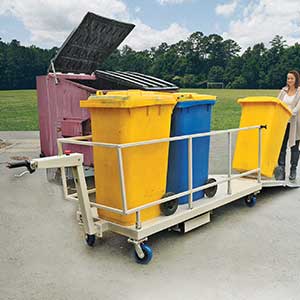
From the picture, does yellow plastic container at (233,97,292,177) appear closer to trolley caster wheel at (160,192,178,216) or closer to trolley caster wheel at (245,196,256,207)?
trolley caster wheel at (245,196,256,207)

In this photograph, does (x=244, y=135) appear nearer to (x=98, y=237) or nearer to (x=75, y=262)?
(x=98, y=237)

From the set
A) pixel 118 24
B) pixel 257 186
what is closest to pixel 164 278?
pixel 257 186

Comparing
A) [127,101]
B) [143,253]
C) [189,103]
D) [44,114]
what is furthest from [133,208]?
[44,114]

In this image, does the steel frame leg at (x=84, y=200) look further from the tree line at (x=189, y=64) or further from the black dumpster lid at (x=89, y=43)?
the tree line at (x=189, y=64)

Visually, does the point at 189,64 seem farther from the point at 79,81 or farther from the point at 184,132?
the point at 184,132

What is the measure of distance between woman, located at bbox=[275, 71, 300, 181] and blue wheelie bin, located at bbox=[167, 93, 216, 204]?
5.76ft

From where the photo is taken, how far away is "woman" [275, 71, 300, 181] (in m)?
5.04

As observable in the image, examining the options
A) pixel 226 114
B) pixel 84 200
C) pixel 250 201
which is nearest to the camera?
pixel 84 200

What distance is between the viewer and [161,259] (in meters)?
3.17

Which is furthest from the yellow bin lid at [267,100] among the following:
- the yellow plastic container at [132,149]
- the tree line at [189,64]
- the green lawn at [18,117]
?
the tree line at [189,64]

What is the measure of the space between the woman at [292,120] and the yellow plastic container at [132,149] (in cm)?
231

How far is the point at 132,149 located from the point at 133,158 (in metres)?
0.08

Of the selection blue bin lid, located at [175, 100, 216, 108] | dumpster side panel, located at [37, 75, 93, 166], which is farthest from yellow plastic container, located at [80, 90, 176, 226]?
dumpster side panel, located at [37, 75, 93, 166]

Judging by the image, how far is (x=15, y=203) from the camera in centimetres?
469
